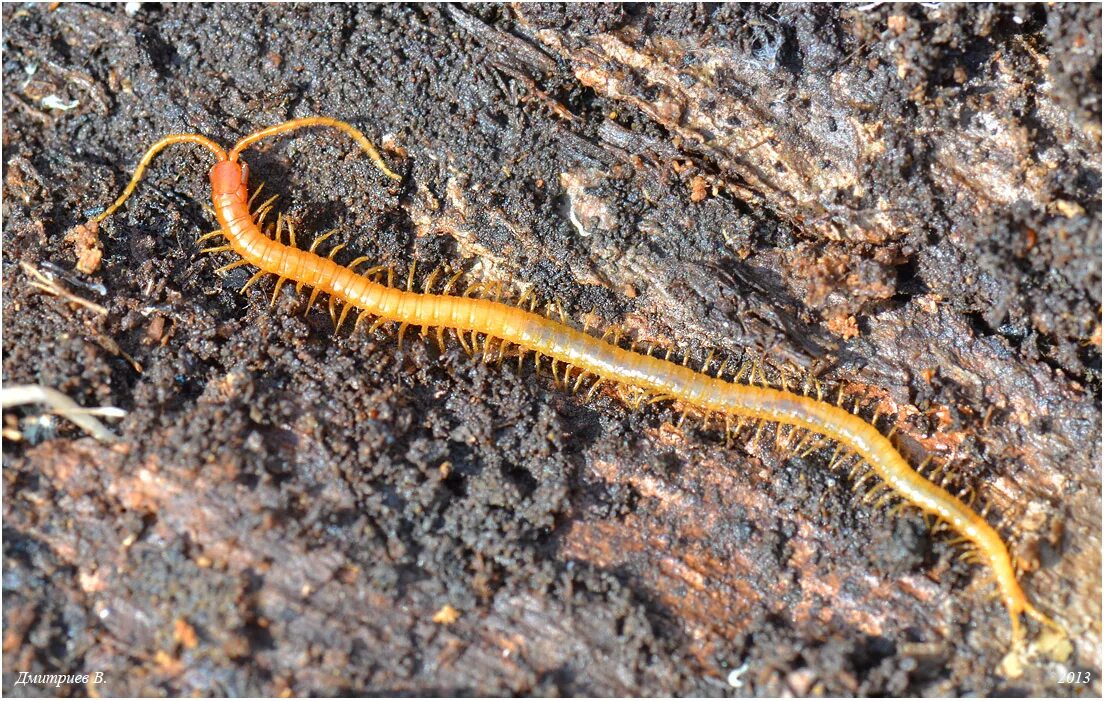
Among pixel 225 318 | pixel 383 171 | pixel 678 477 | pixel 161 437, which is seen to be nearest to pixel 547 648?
pixel 678 477

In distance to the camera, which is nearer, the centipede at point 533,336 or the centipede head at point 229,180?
the centipede at point 533,336

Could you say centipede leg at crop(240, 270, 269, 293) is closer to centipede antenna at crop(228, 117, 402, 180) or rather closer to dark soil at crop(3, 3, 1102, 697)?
dark soil at crop(3, 3, 1102, 697)

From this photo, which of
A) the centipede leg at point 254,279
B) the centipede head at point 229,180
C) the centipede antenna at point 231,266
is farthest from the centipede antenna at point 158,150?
the centipede leg at point 254,279

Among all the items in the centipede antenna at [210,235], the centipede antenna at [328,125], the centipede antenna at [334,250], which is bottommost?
the centipede antenna at [210,235]

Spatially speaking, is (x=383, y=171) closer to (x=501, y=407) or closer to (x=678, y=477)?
(x=501, y=407)

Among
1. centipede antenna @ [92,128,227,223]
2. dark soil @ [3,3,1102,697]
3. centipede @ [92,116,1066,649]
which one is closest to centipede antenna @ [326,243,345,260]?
centipede @ [92,116,1066,649]

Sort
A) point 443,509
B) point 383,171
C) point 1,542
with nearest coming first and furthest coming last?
point 1,542 < point 443,509 < point 383,171

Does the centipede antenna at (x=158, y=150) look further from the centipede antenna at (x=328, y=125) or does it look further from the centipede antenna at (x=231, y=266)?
the centipede antenna at (x=231, y=266)
